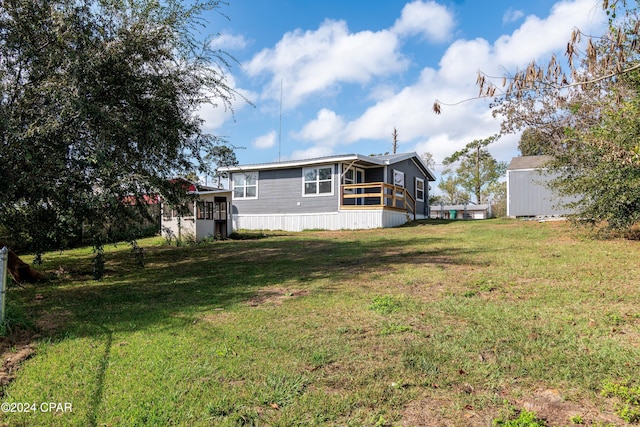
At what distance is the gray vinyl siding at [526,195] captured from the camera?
2208cm

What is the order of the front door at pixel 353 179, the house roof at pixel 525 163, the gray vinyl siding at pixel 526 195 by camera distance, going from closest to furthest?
the front door at pixel 353 179
the gray vinyl siding at pixel 526 195
the house roof at pixel 525 163

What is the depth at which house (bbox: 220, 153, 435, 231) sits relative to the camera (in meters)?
17.8

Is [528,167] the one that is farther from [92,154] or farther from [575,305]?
[92,154]

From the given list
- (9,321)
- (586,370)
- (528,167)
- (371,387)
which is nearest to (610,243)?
(586,370)

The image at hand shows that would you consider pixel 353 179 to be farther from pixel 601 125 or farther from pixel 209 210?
pixel 601 125

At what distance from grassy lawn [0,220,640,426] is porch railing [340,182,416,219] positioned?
9.83m

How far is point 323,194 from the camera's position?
18641 millimetres

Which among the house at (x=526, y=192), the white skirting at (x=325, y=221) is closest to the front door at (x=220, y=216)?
the white skirting at (x=325, y=221)

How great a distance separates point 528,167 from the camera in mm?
22719

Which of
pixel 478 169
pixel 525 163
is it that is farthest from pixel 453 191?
pixel 525 163

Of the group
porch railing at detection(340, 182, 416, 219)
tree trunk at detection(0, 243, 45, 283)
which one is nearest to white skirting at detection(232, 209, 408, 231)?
porch railing at detection(340, 182, 416, 219)

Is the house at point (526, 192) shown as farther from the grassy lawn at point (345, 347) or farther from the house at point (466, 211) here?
the grassy lawn at point (345, 347)

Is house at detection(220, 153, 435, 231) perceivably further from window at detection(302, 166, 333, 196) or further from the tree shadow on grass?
the tree shadow on grass

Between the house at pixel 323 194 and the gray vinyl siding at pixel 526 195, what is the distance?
6.11 metres
